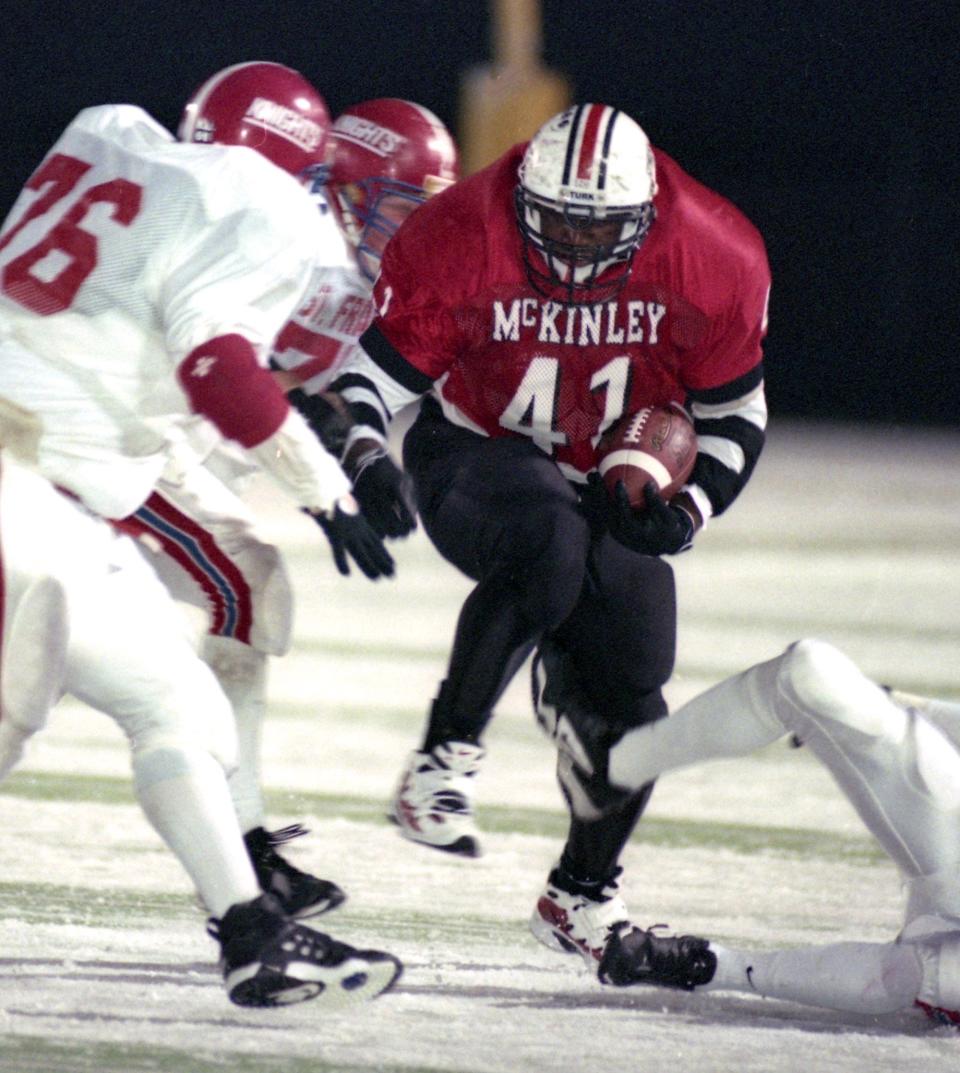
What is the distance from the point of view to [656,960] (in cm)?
336

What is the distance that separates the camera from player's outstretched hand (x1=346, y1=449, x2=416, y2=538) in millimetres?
3744

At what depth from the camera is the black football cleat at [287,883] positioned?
152 inches

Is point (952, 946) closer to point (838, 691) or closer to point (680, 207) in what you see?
point (838, 691)

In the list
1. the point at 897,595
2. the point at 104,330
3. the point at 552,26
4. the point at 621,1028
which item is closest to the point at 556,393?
the point at 104,330

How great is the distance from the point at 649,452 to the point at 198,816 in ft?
3.82

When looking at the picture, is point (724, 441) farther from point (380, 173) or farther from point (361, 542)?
point (380, 173)

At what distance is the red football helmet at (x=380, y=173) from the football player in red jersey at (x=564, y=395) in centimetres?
84

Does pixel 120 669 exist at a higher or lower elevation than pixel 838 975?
higher

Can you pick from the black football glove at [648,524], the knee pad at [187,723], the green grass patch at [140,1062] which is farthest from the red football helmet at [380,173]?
the green grass patch at [140,1062]

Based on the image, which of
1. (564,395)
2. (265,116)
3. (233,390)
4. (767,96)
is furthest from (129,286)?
(767,96)

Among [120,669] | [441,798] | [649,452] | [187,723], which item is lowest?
[441,798]

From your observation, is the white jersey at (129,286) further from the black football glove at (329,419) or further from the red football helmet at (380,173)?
the red football helmet at (380,173)


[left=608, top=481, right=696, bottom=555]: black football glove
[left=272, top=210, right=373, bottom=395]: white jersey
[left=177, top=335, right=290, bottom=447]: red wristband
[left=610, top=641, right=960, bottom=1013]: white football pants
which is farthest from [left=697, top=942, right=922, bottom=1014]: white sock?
[left=272, top=210, right=373, bottom=395]: white jersey

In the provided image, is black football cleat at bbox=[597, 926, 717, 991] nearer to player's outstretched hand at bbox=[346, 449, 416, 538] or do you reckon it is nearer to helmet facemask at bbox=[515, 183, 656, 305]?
player's outstretched hand at bbox=[346, 449, 416, 538]
